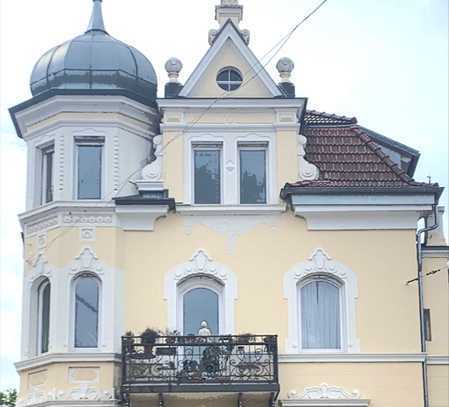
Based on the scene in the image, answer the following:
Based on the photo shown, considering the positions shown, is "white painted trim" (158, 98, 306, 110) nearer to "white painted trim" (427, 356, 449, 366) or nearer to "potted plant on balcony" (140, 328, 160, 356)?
"potted plant on balcony" (140, 328, 160, 356)

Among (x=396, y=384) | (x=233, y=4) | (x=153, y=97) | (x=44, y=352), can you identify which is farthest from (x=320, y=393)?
(x=233, y=4)

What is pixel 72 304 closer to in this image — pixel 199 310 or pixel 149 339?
pixel 149 339

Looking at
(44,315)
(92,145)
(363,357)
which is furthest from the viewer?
(92,145)

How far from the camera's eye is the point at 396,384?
96.1ft

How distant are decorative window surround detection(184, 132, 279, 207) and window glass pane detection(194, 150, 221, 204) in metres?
0.19

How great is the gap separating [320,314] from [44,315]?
700 cm

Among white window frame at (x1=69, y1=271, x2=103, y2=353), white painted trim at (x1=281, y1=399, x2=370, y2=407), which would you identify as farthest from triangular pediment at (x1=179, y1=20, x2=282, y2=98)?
white painted trim at (x1=281, y1=399, x2=370, y2=407)

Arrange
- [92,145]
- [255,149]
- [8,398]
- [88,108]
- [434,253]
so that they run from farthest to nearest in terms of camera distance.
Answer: [8,398]
[255,149]
[434,253]
[92,145]
[88,108]

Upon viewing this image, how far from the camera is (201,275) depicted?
3014 cm

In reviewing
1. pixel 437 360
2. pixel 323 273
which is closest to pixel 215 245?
pixel 323 273

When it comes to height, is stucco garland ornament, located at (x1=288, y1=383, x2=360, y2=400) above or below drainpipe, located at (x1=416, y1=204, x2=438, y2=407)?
below

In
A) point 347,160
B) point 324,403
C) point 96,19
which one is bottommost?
point 324,403

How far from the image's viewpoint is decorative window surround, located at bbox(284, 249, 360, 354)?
97.5 feet

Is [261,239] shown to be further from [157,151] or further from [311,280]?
[157,151]
